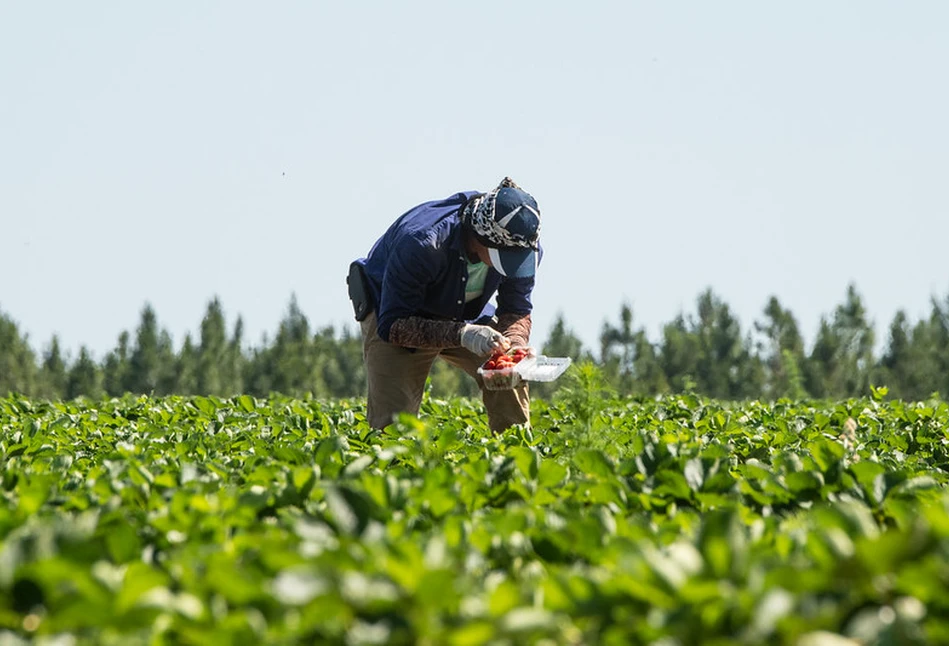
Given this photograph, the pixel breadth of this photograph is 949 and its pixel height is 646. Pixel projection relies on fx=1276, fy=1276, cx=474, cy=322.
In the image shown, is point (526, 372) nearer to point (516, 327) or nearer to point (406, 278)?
point (406, 278)

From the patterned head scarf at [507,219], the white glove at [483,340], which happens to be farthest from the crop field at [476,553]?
the patterned head scarf at [507,219]

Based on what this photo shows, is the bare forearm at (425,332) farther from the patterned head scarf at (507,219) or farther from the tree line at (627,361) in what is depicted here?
the tree line at (627,361)

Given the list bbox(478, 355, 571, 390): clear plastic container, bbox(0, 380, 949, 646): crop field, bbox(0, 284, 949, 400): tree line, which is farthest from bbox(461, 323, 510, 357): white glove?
bbox(0, 284, 949, 400): tree line

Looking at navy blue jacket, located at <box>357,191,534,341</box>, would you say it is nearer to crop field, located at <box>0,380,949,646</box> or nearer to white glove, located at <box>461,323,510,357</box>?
white glove, located at <box>461,323,510,357</box>

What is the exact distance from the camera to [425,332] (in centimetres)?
656

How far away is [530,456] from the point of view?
3.57 metres

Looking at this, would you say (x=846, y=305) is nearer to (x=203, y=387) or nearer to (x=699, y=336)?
(x=699, y=336)

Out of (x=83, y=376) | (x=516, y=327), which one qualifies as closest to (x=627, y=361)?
(x=83, y=376)

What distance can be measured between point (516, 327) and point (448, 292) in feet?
1.76

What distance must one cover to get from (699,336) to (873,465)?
39659 millimetres

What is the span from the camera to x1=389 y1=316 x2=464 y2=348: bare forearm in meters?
6.54

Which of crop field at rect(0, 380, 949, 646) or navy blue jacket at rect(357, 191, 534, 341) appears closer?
crop field at rect(0, 380, 949, 646)

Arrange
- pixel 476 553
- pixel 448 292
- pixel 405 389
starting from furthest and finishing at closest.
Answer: pixel 405 389
pixel 448 292
pixel 476 553

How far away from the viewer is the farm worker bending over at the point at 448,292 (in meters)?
6.40
